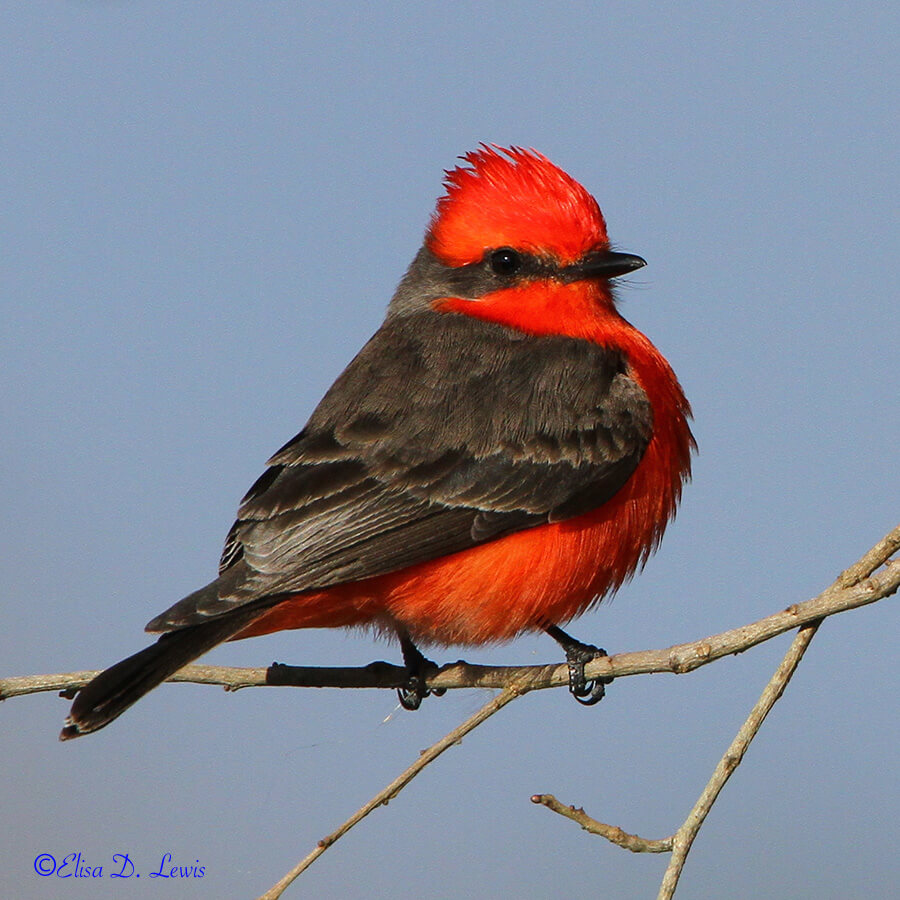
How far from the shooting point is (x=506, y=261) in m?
5.23

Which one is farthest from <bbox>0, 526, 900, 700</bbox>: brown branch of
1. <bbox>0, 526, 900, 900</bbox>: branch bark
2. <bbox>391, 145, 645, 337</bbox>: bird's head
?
<bbox>391, 145, 645, 337</bbox>: bird's head

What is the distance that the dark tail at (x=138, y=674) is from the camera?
3.70 metres

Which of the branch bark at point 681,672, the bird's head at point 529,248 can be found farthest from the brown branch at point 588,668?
the bird's head at point 529,248

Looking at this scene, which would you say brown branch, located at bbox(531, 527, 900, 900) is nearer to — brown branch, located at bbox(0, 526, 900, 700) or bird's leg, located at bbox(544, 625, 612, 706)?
brown branch, located at bbox(0, 526, 900, 700)

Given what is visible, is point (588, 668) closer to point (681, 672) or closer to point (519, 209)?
point (681, 672)

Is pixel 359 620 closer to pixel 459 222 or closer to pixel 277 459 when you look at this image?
pixel 277 459

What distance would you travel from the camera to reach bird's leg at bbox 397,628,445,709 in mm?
4984

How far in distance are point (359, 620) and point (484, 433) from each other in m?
0.79

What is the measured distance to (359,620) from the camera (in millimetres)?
4703

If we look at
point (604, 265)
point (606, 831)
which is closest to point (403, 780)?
point (606, 831)

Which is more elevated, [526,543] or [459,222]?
[459,222]

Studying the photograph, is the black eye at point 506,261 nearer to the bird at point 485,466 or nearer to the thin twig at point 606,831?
the bird at point 485,466

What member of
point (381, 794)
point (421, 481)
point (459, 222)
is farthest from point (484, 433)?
point (381, 794)

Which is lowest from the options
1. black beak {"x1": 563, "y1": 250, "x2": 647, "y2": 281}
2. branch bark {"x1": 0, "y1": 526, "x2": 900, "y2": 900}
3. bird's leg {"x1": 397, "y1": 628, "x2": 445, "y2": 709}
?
bird's leg {"x1": 397, "y1": 628, "x2": 445, "y2": 709}
